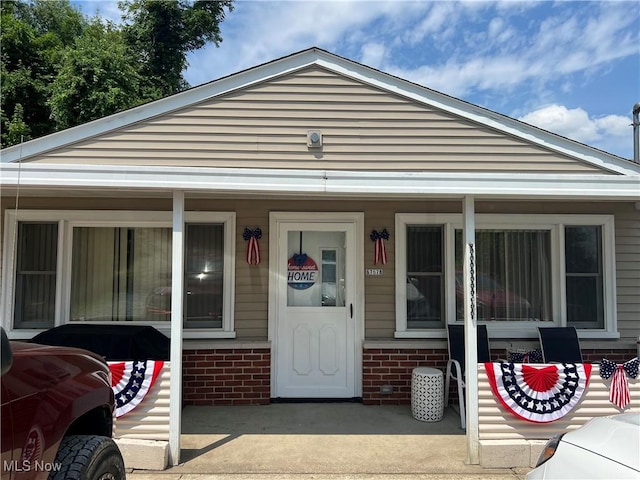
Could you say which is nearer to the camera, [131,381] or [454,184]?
[131,381]

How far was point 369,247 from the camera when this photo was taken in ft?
18.8

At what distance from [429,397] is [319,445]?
4.53 feet

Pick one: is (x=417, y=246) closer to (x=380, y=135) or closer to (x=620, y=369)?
(x=380, y=135)

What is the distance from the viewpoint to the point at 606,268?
5.81m

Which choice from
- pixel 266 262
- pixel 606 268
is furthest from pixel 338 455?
pixel 606 268

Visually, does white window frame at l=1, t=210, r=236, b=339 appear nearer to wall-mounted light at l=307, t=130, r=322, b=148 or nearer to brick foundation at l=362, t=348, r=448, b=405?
wall-mounted light at l=307, t=130, r=322, b=148

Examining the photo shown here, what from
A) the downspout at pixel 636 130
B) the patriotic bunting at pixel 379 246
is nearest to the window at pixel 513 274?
the patriotic bunting at pixel 379 246

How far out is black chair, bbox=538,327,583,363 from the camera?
17.9 ft

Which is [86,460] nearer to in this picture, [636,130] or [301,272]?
[301,272]

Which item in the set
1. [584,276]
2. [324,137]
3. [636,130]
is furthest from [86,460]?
[636,130]

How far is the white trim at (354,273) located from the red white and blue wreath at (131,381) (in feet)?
5.92

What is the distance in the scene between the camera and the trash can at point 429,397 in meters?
5.10

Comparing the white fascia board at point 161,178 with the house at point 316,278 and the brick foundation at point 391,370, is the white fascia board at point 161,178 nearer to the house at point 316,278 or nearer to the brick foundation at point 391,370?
the house at point 316,278

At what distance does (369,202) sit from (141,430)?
11.3 ft
